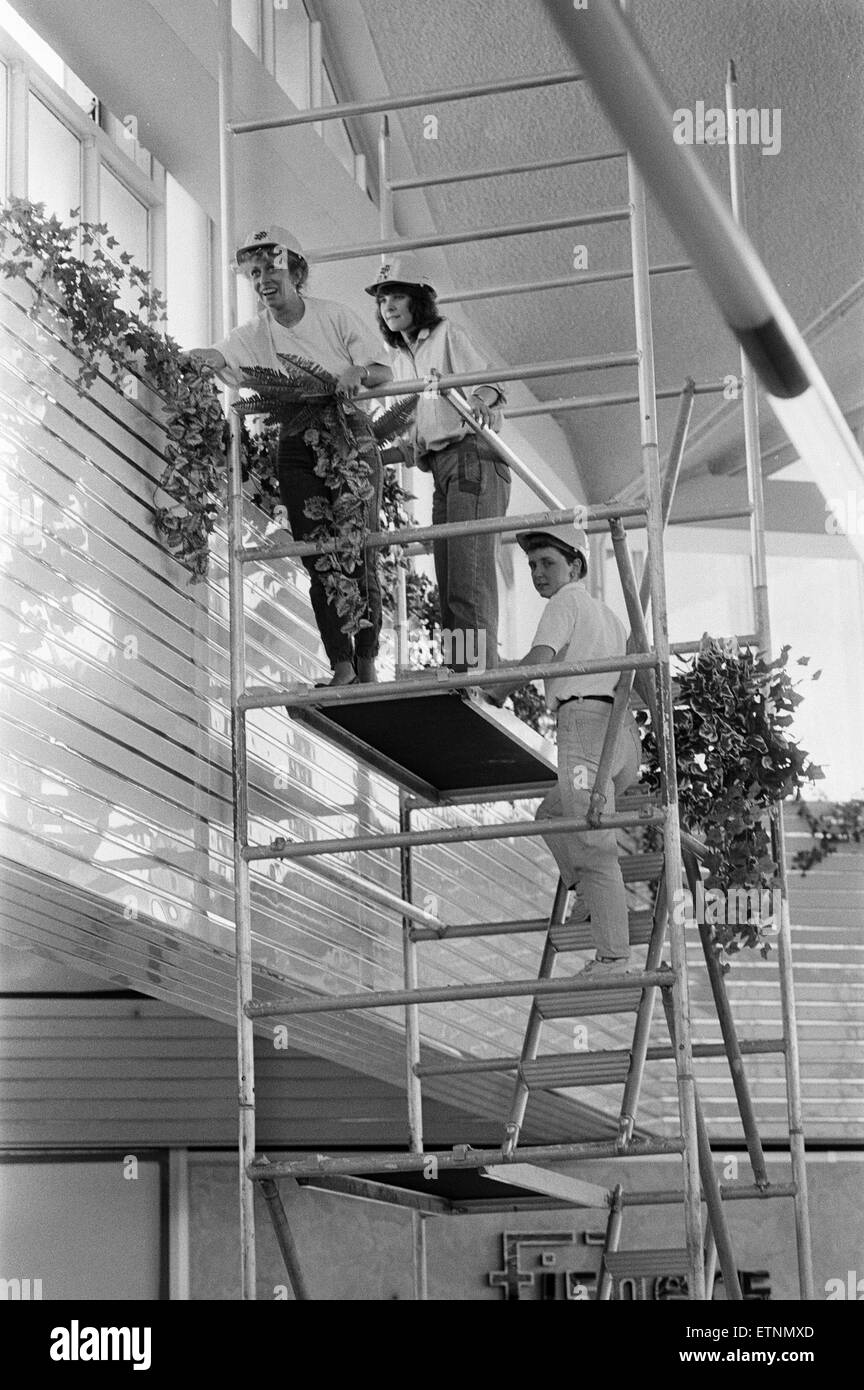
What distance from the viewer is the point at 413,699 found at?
17.0 feet

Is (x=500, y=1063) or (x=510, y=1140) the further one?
(x=500, y=1063)

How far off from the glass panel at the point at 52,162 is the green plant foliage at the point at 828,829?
5.72 meters

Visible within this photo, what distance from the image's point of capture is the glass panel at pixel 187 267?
7988 mm

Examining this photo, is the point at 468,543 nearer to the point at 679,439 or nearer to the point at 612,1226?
the point at 679,439

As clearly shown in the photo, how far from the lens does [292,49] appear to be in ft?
28.0

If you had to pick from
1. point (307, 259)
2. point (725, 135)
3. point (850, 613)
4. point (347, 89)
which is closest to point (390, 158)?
point (347, 89)

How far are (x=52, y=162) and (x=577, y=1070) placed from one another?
3770 millimetres

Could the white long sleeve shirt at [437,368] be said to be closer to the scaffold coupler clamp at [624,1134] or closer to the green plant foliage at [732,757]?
the green plant foliage at [732,757]

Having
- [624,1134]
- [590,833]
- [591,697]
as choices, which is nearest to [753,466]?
[591,697]

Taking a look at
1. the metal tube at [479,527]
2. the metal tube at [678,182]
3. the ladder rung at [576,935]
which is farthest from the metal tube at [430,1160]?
the metal tube at [678,182]

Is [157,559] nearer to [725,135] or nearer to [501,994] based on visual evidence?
[501,994]

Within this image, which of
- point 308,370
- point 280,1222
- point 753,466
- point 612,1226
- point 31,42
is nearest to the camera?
point 280,1222

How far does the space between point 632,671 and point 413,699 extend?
573 millimetres

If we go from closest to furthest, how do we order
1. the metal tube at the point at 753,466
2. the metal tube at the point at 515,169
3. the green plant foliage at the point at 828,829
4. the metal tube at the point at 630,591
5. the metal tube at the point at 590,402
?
the metal tube at the point at 630,591 < the metal tube at the point at 515,169 < the metal tube at the point at 590,402 < the metal tube at the point at 753,466 < the green plant foliage at the point at 828,829
